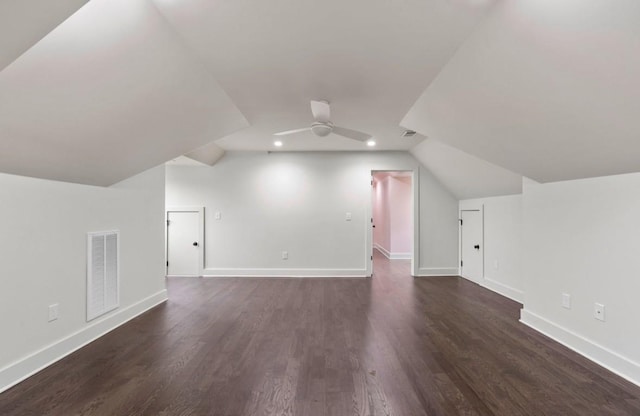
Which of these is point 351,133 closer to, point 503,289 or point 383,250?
point 503,289

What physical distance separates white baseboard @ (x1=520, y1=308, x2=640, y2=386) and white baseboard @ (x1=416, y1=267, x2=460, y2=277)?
2.35 meters

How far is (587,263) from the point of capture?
260 centimetres

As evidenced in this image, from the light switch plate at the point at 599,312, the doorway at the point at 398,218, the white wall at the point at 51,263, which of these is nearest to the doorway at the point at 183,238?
the white wall at the point at 51,263

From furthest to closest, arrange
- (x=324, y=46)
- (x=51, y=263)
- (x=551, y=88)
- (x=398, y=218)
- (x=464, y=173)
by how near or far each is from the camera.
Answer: (x=398, y=218), (x=464, y=173), (x=51, y=263), (x=324, y=46), (x=551, y=88)

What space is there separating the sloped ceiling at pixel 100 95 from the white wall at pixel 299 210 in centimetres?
269

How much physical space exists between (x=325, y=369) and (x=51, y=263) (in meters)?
2.38

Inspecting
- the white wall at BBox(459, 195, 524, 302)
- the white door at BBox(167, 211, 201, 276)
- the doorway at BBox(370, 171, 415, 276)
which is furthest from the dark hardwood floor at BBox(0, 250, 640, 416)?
the doorway at BBox(370, 171, 415, 276)

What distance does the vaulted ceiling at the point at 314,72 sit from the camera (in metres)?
1.49

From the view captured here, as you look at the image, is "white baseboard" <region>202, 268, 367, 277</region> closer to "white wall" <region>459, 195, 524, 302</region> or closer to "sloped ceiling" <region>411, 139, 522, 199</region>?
"white wall" <region>459, 195, 524, 302</region>

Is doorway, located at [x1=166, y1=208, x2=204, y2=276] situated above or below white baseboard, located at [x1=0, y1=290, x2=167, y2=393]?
above

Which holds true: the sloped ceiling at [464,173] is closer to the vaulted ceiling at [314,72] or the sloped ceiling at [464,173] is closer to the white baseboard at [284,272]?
the vaulted ceiling at [314,72]

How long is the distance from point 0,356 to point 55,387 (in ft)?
1.35

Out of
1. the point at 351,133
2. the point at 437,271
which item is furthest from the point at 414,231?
the point at 351,133

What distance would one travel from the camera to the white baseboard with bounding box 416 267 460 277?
223 inches
